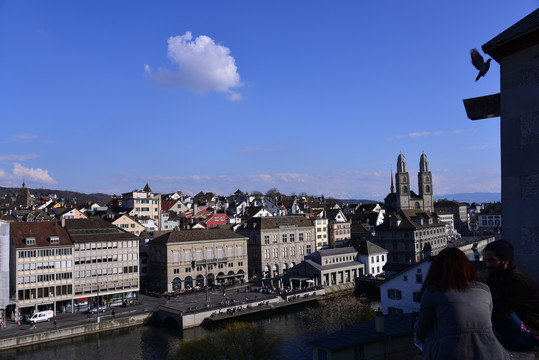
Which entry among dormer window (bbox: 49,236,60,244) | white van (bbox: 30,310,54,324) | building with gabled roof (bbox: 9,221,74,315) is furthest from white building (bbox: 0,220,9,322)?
dormer window (bbox: 49,236,60,244)

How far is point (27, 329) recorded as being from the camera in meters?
45.1

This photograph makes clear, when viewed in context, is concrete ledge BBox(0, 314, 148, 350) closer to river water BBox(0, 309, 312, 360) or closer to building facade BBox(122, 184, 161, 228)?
river water BBox(0, 309, 312, 360)

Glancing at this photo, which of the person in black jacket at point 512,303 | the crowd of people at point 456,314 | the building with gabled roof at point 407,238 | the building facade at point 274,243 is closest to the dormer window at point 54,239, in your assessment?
the building facade at point 274,243

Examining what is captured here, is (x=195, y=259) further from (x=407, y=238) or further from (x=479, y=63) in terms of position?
(x=479, y=63)

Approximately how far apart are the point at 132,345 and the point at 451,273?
44255 mm

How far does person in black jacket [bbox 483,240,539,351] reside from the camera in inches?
172

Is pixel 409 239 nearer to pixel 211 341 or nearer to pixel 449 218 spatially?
pixel 211 341

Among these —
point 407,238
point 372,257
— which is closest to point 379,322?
point 372,257

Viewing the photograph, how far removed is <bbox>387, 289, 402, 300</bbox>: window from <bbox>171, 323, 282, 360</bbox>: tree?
10.4 metres

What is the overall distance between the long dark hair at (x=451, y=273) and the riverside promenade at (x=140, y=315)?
47405mm

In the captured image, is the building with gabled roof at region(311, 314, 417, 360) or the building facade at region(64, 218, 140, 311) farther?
the building facade at region(64, 218, 140, 311)

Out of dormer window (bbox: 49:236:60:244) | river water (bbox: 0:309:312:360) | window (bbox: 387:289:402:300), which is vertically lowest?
river water (bbox: 0:309:312:360)

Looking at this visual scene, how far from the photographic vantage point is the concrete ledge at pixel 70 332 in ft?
137

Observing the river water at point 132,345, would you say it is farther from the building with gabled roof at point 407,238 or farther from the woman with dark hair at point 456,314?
the building with gabled roof at point 407,238
